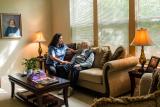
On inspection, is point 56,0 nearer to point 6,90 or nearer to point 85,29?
point 85,29

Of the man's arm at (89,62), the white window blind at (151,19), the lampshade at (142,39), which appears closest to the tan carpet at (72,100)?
the man's arm at (89,62)

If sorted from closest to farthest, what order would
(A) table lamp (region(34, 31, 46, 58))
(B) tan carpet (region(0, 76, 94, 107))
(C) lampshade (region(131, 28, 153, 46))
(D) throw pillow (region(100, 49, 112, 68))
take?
(C) lampshade (region(131, 28, 153, 46)), (B) tan carpet (region(0, 76, 94, 107)), (D) throw pillow (region(100, 49, 112, 68)), (A) table lamp (region(34, 31, 46, 58))

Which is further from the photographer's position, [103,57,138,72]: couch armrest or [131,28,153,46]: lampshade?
[103,57,138,72]: couch armrest

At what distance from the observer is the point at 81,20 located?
5344mm

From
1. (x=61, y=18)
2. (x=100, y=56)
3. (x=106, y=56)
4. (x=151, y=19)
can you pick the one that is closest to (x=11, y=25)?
(x=61, y=18)

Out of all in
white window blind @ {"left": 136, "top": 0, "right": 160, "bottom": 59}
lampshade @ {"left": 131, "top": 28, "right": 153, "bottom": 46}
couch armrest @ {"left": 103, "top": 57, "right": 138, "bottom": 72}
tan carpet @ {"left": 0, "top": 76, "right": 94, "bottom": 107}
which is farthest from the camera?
white window blind @ {"left": 136, "top": 0, "right": 160, "bottom": 59}

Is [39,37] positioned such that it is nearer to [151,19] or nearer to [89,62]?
[89,62]

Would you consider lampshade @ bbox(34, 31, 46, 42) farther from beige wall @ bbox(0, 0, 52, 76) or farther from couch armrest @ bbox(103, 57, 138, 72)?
couch armrest @ bbox(103, 57, 138, 72)

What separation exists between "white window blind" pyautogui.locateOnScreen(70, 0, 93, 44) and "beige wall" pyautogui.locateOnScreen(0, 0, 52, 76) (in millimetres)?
961

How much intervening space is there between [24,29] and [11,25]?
38cm

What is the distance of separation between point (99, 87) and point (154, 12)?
5.49 feet

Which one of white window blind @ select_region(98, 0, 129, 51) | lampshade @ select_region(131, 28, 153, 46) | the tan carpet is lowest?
the tan carpet

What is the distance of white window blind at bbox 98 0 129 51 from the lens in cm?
428

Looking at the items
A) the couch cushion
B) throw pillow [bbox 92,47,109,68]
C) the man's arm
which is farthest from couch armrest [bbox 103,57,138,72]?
the man's arm
